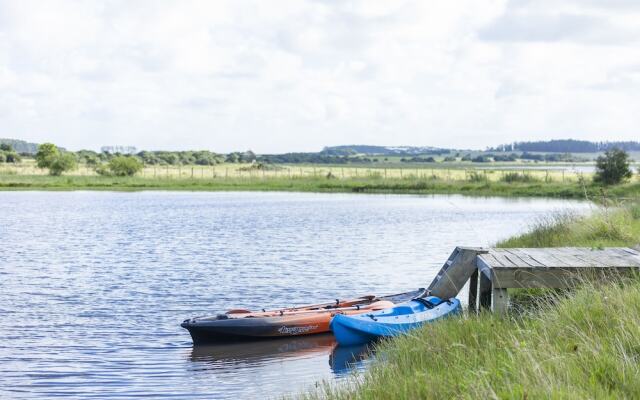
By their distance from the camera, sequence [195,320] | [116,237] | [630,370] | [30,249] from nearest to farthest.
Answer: [630,370]
[195,320]
[30,249]
[116,237]

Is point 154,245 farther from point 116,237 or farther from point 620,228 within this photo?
point 620,228

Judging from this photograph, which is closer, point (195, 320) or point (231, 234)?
point (195, 320)

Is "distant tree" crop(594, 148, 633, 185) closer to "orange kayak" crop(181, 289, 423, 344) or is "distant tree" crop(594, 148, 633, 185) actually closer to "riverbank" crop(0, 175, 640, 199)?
"riverbank" crop(0, 175, 640, 199)

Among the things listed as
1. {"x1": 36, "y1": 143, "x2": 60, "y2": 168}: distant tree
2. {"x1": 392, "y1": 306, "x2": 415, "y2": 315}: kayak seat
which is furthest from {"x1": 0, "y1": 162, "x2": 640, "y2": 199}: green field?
{"x1": 392, "y1": 306, "x2": 415, "y2": 315}: kayak seat

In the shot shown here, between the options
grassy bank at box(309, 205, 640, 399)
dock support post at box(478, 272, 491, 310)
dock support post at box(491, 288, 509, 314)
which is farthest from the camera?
dock support post at box(478, 272, 491, 310)

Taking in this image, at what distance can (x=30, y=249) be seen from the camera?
35.1 meters

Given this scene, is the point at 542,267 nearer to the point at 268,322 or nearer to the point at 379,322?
the point at 379,322

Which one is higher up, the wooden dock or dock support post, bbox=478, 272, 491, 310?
the wooden dock

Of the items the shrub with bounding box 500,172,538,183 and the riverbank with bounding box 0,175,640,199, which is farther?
the shrub with bounding box 500,172,538,183

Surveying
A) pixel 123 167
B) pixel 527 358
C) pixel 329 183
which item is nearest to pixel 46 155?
pixel 123 167

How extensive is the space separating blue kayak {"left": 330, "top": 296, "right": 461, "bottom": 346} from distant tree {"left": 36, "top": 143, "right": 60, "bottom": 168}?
8891 cm

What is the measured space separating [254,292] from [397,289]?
3.92 m

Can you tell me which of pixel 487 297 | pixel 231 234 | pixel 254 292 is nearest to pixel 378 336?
pixel 487 297

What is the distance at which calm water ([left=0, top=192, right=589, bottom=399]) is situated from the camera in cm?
1486
